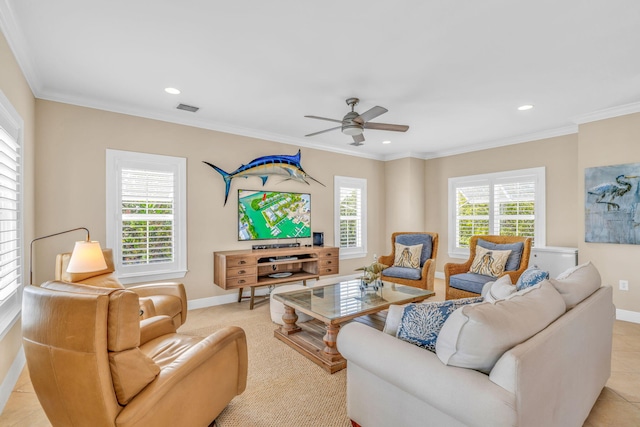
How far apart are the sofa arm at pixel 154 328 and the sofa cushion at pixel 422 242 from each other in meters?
3.70

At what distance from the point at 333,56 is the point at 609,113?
3.71m

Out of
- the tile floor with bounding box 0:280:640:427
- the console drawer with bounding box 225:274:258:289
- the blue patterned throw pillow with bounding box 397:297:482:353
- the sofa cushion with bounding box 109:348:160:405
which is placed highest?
the blue patterned throw pillow with bounding box 397:297:482:353

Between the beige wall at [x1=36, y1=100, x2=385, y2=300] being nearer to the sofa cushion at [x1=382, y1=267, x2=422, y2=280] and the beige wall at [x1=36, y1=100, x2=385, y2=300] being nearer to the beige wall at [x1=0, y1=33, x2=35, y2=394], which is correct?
the beige wall at [x1=0, y1=33, x2=35, y2=394]

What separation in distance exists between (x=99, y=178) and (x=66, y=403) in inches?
120

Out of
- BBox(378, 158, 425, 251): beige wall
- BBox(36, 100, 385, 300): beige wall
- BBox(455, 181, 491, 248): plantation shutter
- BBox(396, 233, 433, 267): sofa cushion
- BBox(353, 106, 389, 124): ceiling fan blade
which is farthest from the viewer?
BBox(378, 158, 425, 251): beige wall

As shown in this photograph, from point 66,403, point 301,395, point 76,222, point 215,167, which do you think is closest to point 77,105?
point 76,222

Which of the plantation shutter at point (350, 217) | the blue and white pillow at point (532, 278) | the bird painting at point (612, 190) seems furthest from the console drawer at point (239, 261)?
the bird painting at point (612, 190)

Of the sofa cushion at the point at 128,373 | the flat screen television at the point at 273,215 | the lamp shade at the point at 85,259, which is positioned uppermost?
the flat screen television at the point at 273,215

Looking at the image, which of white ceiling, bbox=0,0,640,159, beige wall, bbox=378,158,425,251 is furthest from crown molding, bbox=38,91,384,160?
beige wall, bbox=378,158,425,251

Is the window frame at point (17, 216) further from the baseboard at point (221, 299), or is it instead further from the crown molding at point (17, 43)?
the baseboard at point (221, 299)

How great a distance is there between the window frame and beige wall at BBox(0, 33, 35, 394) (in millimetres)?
87

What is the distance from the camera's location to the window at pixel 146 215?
12.5 feet

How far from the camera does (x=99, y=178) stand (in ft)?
12.1

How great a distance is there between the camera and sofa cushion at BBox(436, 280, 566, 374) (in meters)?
1.29
